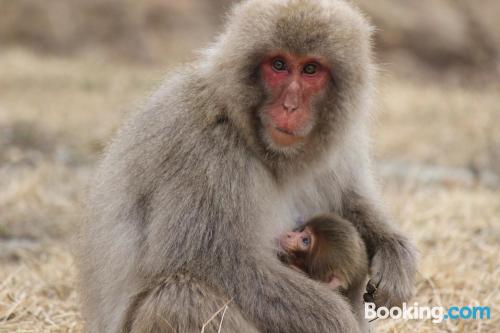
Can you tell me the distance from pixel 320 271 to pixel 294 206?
0.31 m

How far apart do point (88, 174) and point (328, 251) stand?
4.44 meters

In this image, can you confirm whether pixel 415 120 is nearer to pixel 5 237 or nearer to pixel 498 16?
pixel 498 16

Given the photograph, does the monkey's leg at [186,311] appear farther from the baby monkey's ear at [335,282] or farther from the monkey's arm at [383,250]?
the monkey's arm at [383,250]

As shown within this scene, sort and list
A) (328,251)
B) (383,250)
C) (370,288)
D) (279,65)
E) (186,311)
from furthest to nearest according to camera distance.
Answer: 1. (383,250)
2. (370,288)
3. (328,251)
4. (279,65)
5. (186,311)

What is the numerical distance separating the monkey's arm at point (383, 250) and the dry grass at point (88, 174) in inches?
20.1

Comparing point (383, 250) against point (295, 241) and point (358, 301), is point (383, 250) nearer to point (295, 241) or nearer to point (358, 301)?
point (358, 301)

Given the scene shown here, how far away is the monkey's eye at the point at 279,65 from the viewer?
349 cm

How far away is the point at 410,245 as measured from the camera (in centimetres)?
414

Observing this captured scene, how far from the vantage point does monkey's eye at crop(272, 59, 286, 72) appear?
138 inches

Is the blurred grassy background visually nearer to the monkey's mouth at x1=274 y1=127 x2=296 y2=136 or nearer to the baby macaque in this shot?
the baby macaque

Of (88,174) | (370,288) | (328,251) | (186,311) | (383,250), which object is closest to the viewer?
(186,311)

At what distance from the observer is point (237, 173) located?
11.6 feet

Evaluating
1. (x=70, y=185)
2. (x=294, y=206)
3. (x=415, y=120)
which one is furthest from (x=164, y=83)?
(x=415, y=120)

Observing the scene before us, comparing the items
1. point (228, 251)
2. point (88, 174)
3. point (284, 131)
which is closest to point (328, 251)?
point (228, 251)
